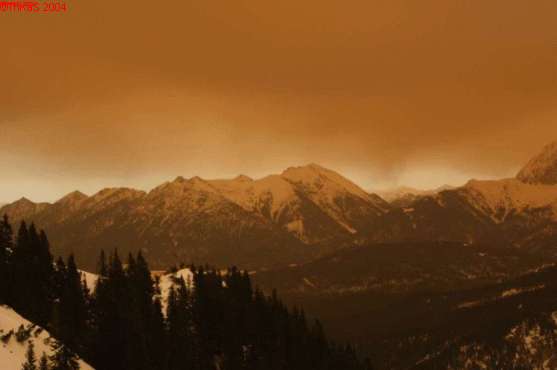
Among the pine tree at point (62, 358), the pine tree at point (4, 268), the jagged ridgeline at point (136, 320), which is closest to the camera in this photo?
the pine tree at point (62, 358)

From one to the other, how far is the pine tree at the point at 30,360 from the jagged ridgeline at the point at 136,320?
0.86 feet

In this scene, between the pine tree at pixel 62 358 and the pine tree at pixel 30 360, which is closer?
the pine tree at pixel 30 360

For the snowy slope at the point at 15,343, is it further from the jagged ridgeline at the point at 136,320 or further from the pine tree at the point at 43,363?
the pine tree at the point at 43,363

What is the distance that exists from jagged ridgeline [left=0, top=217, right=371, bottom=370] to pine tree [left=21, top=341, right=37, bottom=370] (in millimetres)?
261

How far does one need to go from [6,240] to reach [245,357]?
6158 centimetres

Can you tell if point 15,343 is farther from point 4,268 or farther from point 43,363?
point 4,268

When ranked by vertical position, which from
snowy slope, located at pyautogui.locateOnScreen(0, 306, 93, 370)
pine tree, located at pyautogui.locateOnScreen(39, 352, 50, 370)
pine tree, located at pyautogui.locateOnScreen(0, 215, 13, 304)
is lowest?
pine tree, located at pyautogui.locateOnScreen(39, 352, 50, 370)

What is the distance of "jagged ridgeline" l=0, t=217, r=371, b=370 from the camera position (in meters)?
132

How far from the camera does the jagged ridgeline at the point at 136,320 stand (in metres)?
132

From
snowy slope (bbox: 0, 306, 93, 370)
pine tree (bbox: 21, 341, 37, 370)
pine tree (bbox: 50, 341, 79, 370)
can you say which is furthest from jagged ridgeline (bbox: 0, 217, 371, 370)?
snowy slope (bbox: 0, 306, 93, 370)

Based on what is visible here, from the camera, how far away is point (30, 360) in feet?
330

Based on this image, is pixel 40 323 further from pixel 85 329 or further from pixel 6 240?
pixel 6 240

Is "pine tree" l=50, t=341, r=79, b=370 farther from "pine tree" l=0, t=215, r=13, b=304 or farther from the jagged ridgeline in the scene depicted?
"pine tree" l=0, t=215, r=13, b=304

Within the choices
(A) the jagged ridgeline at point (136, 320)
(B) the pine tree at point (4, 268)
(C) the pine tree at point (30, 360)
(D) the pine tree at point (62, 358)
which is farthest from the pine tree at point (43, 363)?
(B) the pine tree at point (4, 268)
